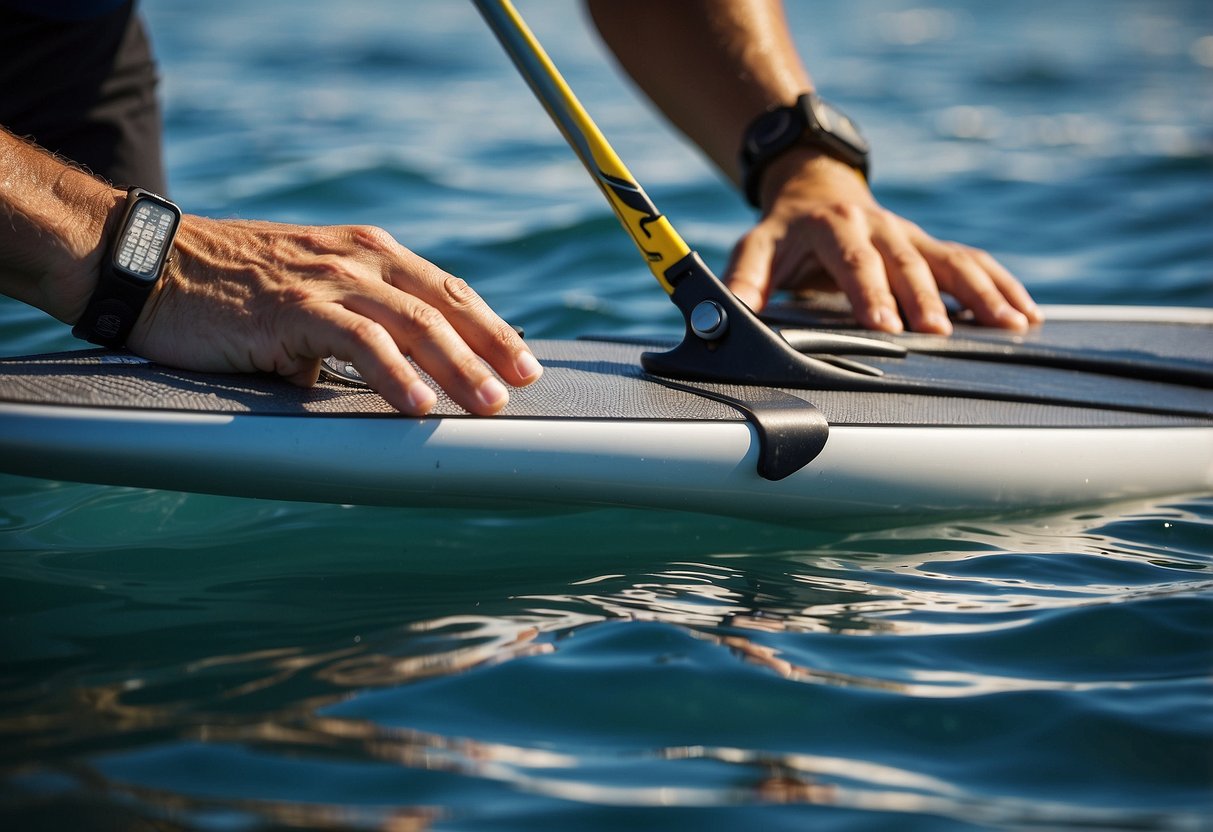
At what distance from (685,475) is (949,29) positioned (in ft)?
45.0

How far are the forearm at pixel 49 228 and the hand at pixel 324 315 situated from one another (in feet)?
0.33

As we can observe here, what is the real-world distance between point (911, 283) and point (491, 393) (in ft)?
3.44

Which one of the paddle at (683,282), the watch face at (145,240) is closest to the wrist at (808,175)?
the paddle at (683,282)

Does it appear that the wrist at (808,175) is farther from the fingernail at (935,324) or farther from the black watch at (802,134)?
the fingernail at (935,324)

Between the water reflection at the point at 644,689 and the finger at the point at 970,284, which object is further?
the finger at the point at 970,284

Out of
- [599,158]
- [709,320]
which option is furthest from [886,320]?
[599,158]

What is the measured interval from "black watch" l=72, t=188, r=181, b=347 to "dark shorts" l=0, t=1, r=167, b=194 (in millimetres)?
818

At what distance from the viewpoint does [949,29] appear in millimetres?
14227

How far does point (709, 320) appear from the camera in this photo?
194 centimetres

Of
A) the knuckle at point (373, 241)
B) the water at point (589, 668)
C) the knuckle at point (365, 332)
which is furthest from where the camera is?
the knuckle at point (373, 241)

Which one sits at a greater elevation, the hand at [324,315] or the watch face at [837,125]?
the watch face at [837,125]

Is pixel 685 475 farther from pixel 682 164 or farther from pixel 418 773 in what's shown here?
pixel 682 164

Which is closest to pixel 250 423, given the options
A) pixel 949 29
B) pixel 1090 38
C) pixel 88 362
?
pixel 88 362

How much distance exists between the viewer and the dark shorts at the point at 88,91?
95.4 inches
